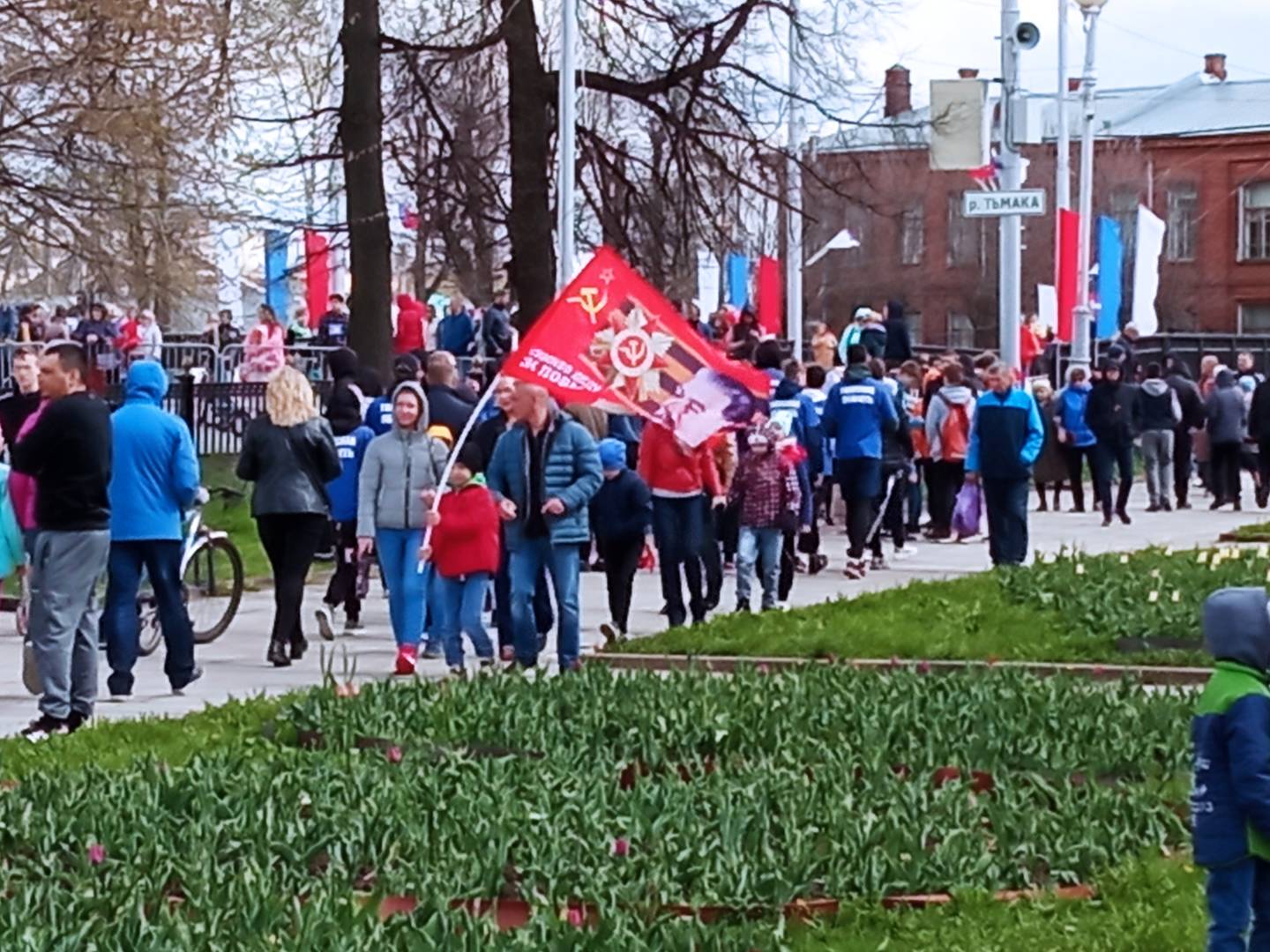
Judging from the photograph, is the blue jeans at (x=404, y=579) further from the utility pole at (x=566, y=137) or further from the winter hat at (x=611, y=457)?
the utility pole at (x=566, y=137)

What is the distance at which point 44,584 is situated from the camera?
1312 centimetres

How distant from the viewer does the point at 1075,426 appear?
103 feet

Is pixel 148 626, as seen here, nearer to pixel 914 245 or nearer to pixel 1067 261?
pixel 1067 261

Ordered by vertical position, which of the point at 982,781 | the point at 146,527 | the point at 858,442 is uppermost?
the point at 858,442

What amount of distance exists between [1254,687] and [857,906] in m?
1.55

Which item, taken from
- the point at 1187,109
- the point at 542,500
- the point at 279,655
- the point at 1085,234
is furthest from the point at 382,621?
the point at 1187,109

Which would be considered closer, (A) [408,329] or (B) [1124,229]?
(A) [408,329]

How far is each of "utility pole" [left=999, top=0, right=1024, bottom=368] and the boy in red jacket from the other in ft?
38.1

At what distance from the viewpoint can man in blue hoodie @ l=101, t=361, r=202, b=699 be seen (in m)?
14.5

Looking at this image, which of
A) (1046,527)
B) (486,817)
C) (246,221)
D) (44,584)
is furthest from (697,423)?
(246,221)

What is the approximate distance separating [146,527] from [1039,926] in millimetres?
7528

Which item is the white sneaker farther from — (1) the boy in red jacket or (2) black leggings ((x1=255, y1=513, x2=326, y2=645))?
(1) the boy in red jacket

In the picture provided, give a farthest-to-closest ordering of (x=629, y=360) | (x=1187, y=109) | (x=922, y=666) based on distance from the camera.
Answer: (x=1187, y=109)
(x=629, y=360)
(x=922, y=666)

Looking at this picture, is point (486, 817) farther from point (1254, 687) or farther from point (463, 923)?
point (1254, 687)
